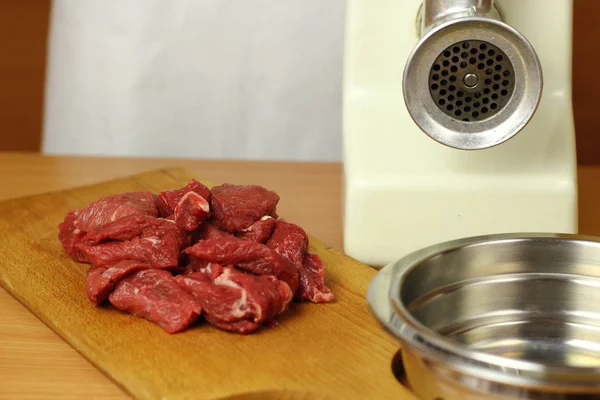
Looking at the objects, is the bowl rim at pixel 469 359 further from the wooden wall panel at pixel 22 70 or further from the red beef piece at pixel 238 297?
the wooden wall panel at pixel 22 70

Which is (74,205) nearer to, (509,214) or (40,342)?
(40,342)

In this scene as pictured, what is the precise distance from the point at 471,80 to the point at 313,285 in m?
0.40

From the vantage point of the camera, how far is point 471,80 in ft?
4.49

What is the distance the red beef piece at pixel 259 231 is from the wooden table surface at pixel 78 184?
0.25 metres

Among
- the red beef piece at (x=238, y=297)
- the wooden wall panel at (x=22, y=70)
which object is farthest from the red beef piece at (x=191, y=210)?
the wooden wall panel at (x=22, y=70)

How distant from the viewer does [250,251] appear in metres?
1.34

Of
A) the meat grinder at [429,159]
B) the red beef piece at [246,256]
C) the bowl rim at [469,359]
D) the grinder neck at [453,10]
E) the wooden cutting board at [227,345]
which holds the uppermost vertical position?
the grinder neck at [453,10]

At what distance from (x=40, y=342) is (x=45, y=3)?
177 cm

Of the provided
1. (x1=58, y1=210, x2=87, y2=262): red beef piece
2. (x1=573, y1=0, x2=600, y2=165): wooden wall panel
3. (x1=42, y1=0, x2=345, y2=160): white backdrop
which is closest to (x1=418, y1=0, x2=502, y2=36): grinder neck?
(x1=58, y1=210, x2=87, y2=262): red beef piece

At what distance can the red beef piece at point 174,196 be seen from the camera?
1.45 metres

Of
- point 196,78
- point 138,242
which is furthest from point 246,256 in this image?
point 196,78

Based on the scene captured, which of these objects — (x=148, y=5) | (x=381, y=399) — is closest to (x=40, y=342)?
(x=381, y=399)

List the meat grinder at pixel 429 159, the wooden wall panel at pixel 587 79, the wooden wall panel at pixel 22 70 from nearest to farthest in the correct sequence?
the meat grinder at pixel 429 159
the wooden wall panel at pixel 587 79
the wooden wall panel at pixel 22 70

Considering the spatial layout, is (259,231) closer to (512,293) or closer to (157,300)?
(157,300)
